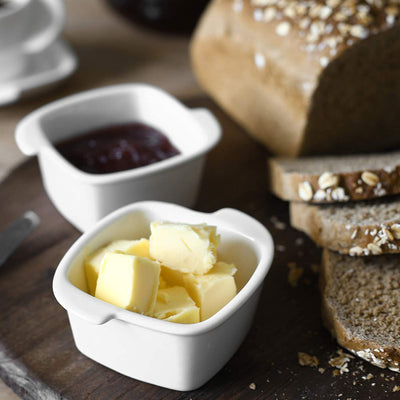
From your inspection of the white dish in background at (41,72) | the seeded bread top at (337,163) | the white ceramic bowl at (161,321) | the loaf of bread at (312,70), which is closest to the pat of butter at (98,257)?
the white ceramic bowl at (161,321)

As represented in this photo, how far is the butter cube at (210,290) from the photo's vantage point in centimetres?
191

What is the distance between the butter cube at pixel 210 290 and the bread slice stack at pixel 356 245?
42 cm

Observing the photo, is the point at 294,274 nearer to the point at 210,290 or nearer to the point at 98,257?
the point at 210,290

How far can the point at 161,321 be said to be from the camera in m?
1.79

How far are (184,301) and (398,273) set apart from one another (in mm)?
843

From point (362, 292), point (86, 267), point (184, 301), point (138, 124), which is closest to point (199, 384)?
point (184, 301)

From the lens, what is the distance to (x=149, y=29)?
13.6ft

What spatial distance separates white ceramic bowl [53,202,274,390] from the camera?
1811 mm


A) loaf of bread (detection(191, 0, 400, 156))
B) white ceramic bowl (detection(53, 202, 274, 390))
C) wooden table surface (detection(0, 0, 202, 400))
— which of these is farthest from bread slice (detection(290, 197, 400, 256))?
wooden table surface (detection(0, 0, 202, 400))

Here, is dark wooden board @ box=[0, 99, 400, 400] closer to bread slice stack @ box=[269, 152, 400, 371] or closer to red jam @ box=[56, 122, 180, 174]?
bread slice stack @ box=[269, 152, 400, 371]

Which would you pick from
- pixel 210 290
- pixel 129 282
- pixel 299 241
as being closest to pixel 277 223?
pixel 299 241

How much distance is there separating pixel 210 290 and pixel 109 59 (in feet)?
7.71

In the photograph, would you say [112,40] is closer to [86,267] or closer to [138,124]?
[138,124]

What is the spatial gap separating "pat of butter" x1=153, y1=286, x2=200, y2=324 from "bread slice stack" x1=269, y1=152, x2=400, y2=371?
525 millimetres
